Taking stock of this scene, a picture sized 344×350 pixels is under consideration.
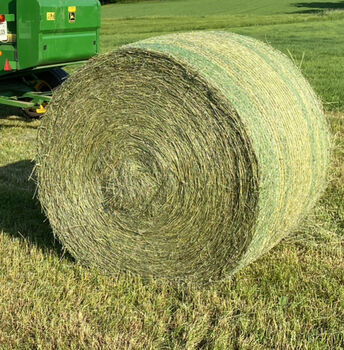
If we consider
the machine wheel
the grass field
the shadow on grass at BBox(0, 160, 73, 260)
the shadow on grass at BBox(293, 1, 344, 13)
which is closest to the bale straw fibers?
the grass field

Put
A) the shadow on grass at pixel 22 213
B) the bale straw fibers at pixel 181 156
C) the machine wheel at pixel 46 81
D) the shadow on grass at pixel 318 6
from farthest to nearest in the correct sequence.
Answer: the shadow on grass at pixel 318 6 → the machine wheel at pixel 46 81 → the shadow on grass at pixel 22 213 → the bale straw fibers at pixel 181 156

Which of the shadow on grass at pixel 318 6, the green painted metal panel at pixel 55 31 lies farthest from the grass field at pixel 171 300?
the shadow on grass at pixel 318 6

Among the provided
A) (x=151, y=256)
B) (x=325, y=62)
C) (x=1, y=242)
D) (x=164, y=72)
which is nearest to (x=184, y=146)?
(x=164, y=72)

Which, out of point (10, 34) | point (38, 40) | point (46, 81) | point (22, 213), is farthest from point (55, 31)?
point (22, 213)

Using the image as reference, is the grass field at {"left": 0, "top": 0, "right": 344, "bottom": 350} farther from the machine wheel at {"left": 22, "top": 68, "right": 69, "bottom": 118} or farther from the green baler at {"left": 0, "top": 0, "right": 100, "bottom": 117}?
the machine wheel at {"left": 22, "top": 68, "right": 69, "bottom": 118}

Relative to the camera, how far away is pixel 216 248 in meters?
3.70

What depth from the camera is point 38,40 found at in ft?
24.0

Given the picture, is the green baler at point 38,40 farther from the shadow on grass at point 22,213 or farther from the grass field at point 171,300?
the grass field at point 171,300

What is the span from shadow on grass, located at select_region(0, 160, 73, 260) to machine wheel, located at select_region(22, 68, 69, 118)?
7.94 ft

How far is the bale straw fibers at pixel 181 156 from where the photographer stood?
3518 millimetres

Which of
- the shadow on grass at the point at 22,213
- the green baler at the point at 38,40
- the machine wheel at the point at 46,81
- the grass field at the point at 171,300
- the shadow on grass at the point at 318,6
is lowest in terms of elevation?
the shadow on grass at the point at 22,213

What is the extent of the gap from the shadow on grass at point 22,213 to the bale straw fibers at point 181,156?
43 cm

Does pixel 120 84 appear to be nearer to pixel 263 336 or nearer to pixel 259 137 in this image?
pixel 259 137

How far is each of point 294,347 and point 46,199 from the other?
2029 mm
